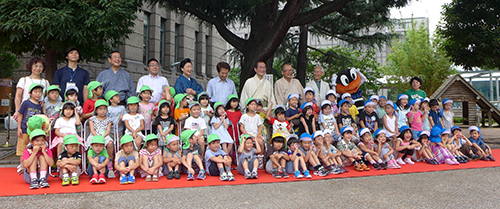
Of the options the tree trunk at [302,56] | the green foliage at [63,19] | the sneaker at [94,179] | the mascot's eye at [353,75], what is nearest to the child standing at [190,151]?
the sneaker at [94,179]

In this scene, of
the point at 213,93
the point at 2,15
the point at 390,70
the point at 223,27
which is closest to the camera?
the point at 2,15

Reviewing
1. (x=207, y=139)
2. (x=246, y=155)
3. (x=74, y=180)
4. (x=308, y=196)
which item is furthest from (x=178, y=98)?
(x=308, y=196)

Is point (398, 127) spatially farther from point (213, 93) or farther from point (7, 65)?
point (7, 65)

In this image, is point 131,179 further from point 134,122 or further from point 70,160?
point 134,122

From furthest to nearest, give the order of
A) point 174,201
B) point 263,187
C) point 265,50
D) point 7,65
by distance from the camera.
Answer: point 7,65
point 265,50
point 263,187
point 174,201

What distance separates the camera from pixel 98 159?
5570 mm

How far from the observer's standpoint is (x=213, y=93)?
7645mm

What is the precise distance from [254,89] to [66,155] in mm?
3742

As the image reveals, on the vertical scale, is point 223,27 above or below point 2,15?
above

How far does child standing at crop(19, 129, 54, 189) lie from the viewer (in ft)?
16.8

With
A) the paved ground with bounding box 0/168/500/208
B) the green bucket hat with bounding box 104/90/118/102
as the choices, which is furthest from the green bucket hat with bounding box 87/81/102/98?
the paved ground with bounding box 0/168/500/208

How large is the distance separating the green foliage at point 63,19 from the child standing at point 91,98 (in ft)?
3.68

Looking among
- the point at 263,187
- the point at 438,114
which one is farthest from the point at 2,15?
the point at 438,114

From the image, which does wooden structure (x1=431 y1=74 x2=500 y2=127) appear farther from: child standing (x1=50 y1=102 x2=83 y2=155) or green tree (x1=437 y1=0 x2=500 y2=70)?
child standing (x1=50 y1=102 x2=83 y2=155)
